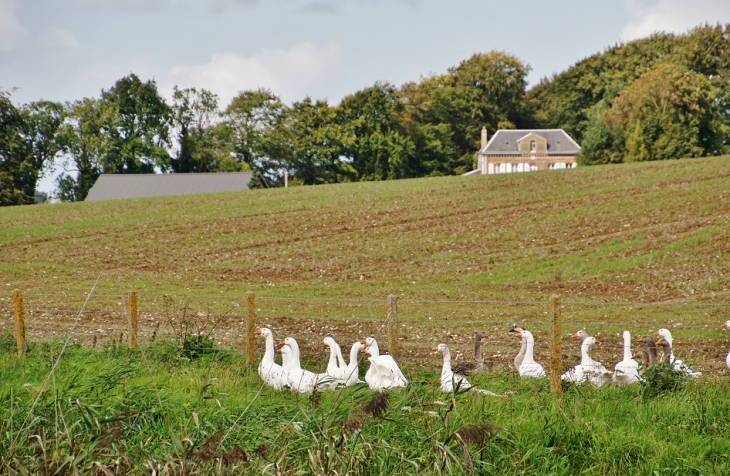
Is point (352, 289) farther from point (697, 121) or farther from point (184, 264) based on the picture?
point (697, 121)

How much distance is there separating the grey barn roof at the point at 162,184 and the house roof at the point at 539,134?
32006 millimetres

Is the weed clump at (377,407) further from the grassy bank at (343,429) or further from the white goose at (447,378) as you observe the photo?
the white goose at (447,378)

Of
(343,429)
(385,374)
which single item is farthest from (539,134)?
(343,429)

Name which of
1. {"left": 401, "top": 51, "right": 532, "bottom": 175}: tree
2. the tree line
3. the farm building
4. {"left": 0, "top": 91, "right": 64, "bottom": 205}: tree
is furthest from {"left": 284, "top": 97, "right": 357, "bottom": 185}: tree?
{"left": 0, "top": 91, "right": 64, "bottom": 205}: tree

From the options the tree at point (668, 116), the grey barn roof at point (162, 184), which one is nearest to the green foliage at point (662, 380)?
the tree at point (668, 116)

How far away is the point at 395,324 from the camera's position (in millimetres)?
11633

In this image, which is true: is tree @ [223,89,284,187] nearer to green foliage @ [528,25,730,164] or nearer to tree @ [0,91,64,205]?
tree @ [0,91,64,205]

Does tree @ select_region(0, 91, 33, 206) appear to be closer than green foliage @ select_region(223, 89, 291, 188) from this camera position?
Yes

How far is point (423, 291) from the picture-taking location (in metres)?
24.5

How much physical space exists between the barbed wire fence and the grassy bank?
1.76 m

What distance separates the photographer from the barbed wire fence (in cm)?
1271

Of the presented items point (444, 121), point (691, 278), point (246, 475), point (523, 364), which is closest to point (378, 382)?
point (523, 364)

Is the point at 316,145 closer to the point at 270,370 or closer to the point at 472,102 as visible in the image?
the point at 472,102

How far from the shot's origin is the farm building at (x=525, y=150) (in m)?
92.6
